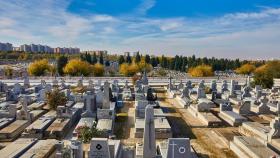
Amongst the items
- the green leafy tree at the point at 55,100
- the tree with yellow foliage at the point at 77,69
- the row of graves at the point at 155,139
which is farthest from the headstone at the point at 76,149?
the tree with yellow foliage at the point at 77,69

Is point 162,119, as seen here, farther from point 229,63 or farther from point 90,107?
point 229,63

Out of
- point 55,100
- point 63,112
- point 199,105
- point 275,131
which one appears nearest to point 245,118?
point 199,105

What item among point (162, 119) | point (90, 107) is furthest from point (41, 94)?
point (162, 119)

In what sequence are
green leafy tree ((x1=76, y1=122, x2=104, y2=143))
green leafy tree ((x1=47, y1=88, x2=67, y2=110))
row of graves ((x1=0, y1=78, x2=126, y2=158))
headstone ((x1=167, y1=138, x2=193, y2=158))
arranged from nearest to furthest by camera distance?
headstone ((x1=167, y1=138, x2=193, y2=158)), row of graves ((x1=0, y1=78, x2=126, y2=158)), green leafy tree ((x1=76, y1=122, x2=104, y2=143)), green leafy tree ((x1=47, y1=88, x2=67, y2=110))

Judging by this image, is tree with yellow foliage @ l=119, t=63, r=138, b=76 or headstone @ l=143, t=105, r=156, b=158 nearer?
headstone @ l=143, t=105, r=156, b=158

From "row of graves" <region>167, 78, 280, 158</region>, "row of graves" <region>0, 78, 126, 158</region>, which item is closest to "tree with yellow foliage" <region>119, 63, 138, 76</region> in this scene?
"row of graves" <region>167, 78, 280, 158</region>

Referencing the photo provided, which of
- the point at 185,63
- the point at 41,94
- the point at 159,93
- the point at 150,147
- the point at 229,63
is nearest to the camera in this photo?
the point at 150,147

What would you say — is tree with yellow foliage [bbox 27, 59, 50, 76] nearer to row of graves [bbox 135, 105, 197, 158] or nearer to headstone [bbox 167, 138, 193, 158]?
row of graves [bbox 135, 105, 197, 158]

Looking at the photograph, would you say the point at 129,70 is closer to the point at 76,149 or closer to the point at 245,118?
the point at 245,118
